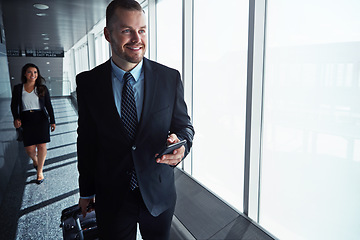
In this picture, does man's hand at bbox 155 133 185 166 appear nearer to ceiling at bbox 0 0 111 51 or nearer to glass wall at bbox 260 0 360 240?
glass wall at bbox 260 0 360 240

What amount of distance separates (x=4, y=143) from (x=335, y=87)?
4.14 meters

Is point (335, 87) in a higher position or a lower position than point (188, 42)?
lower

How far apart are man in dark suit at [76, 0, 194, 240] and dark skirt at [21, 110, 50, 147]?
272cm

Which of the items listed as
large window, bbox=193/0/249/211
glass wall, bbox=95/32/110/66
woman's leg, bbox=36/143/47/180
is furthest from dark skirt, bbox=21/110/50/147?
glass wall, bbox=95/32/110/66

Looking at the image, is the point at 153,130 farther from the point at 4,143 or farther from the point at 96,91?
the point at 4,143

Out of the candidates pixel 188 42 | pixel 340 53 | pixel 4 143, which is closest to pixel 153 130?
pixel 340 53

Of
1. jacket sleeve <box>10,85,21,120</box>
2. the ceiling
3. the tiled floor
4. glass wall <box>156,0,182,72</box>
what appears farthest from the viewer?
the ceiling

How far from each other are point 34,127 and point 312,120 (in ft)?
11.8

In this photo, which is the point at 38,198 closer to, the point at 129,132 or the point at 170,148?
the point at 129,132

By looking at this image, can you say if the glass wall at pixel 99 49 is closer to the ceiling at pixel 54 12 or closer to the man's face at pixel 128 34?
the ceiling at pixel 54 12

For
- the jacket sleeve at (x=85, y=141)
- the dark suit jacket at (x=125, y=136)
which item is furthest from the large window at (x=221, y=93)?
the jacket sleeve at (x=85, y=141)

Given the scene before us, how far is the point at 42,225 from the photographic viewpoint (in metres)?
2.57

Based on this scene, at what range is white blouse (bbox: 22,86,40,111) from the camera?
11.4 feet

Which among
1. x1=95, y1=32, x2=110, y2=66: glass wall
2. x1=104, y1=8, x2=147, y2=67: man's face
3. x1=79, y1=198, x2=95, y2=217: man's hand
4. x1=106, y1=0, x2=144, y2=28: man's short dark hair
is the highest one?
x1=95, y1=32, x2=110, y2=66: glass wall
